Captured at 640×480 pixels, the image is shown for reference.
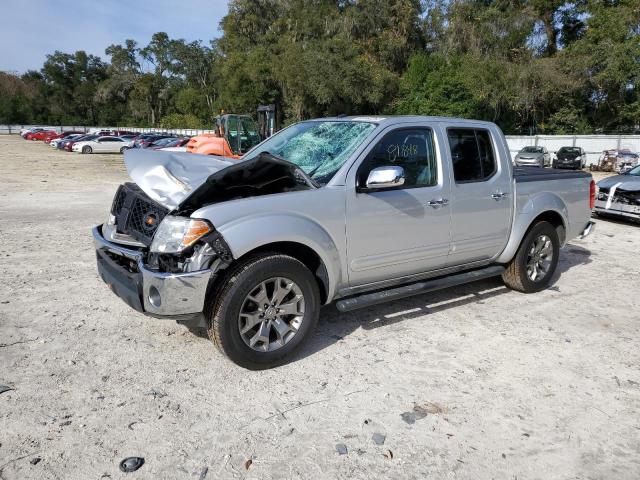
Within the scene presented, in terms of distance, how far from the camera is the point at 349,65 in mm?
42312

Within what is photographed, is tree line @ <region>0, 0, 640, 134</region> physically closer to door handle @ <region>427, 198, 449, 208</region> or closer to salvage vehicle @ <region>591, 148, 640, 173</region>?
salvage vehicle @ <region>591, 148, 640, 173</region>

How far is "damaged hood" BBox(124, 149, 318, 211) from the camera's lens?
3.73 metres

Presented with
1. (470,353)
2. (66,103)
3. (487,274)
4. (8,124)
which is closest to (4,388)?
(470,353)

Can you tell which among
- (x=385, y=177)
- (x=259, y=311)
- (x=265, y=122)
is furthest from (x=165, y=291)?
(x=265, y=122)

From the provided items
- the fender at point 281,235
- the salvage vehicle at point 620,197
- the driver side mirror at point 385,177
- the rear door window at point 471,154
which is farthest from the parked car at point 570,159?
the fender at point 281,235

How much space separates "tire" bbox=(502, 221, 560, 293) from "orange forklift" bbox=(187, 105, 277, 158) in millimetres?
13583

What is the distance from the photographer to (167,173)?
4.13 m

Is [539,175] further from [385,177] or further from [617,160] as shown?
[617,160]

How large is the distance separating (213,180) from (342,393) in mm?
1808

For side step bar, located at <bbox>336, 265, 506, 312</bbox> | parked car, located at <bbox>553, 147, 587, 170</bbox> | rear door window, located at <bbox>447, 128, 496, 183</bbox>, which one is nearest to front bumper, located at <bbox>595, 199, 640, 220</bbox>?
side step bar, located at <bbox>336, 265, 506, 312</bbox>

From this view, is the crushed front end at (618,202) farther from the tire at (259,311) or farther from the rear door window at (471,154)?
the tire at (259,311)

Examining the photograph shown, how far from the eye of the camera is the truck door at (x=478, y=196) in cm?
484

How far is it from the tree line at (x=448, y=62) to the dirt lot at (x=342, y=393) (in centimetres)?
3798

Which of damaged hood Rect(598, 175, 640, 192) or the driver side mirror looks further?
damaged hood Rect(598, 175, 640, 192)
